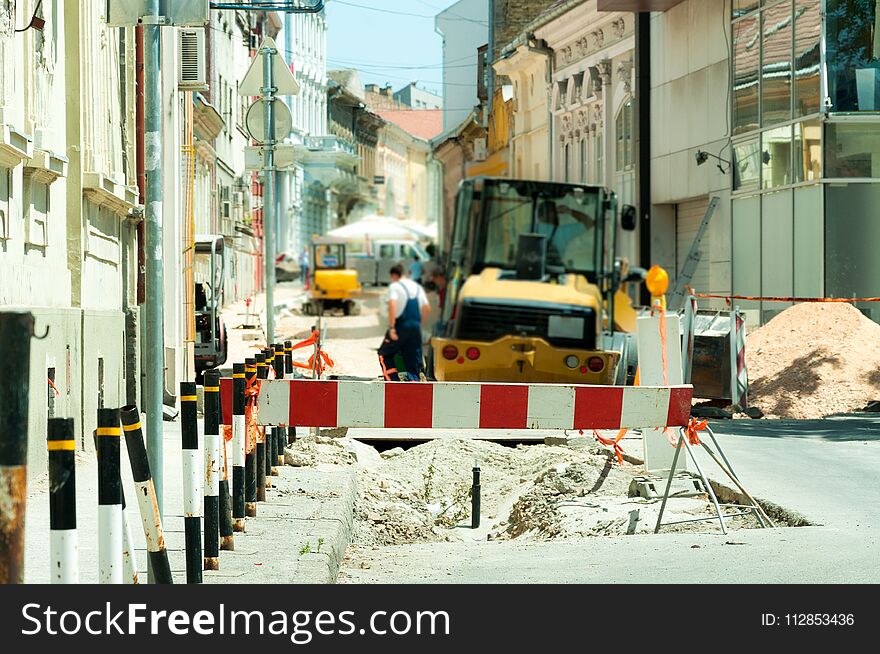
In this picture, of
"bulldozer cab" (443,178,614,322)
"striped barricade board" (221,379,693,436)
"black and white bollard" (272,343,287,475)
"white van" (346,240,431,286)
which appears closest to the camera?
"striped barricade board" (221,379,693,436)

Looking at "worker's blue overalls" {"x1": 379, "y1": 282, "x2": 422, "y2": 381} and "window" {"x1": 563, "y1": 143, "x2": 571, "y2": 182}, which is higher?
"window" {"x1": 563, "y1": 143, "x2": 571, "y2": 182}

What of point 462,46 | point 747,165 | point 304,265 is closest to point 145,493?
point 747,165

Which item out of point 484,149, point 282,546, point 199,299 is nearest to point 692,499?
point 282,546

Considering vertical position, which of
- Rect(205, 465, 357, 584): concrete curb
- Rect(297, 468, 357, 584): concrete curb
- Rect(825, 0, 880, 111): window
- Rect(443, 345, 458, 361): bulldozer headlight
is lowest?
Rect(297, 468, 357, 584): concrete curb

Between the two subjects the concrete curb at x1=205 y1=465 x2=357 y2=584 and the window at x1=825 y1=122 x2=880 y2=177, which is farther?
the window at x1=825 y1=122 x2=880 y2=177

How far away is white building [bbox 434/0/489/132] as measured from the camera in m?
28.0

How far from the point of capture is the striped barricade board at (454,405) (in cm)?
1029

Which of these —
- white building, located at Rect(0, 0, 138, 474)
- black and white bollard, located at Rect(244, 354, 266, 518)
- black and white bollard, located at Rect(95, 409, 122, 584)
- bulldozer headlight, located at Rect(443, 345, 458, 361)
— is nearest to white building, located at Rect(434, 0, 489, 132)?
white building, located at Rect(0, 0, 138, 474)

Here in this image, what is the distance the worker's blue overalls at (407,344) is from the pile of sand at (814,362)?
15.8ft

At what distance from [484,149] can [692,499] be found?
3611 centimetres

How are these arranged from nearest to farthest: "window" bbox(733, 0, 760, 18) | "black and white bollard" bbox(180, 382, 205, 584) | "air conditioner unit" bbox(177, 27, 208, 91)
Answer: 1. "black and white bollard" bbox(180, 382, 205, 584)
2. "air conditioner unit" bbox(177, 27, 208, 91)
3. "window" bbox(733, 0, 760, 18)

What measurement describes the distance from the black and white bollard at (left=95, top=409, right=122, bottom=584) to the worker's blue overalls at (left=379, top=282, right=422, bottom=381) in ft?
43.9

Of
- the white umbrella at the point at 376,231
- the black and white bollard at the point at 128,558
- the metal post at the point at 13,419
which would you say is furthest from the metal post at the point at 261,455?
the white umbrella at the point at 376,231

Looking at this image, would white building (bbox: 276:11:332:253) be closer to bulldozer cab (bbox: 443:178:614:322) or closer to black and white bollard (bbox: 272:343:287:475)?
bulldozer cab (bbox: 443:178:614:322)
